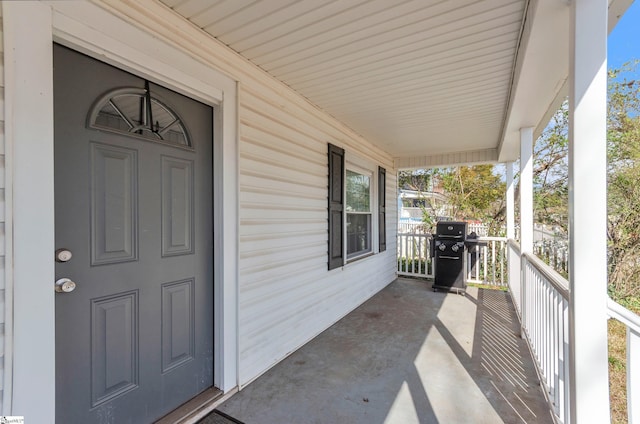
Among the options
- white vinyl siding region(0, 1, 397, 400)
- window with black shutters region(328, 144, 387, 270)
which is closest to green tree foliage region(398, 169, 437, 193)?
window with black shutters region(328, 144, 387, 270)

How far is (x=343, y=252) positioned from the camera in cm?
387

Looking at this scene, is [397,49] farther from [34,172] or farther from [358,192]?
[358,192]

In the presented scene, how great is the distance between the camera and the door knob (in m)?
1.38

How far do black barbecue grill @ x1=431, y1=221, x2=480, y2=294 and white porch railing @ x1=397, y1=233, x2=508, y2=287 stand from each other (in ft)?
2.13

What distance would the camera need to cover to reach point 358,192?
4.57 meters

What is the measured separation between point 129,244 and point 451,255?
4.86 metres

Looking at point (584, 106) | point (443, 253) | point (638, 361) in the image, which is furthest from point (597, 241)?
point (443, 253)

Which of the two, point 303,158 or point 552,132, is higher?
point 552,132

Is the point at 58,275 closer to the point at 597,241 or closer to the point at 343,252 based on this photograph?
the point at 597,241

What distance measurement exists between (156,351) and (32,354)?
0.65 meters

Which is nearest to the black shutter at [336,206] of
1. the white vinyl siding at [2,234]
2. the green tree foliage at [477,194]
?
the white vinyl siding at [2,234]

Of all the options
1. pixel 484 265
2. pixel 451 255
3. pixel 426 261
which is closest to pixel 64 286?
pixel 451 255

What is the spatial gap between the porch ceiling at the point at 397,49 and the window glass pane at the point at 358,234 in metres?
1.62

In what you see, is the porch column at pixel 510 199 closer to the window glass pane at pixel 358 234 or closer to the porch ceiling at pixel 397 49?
the porch ceiling at pixel 397 49
